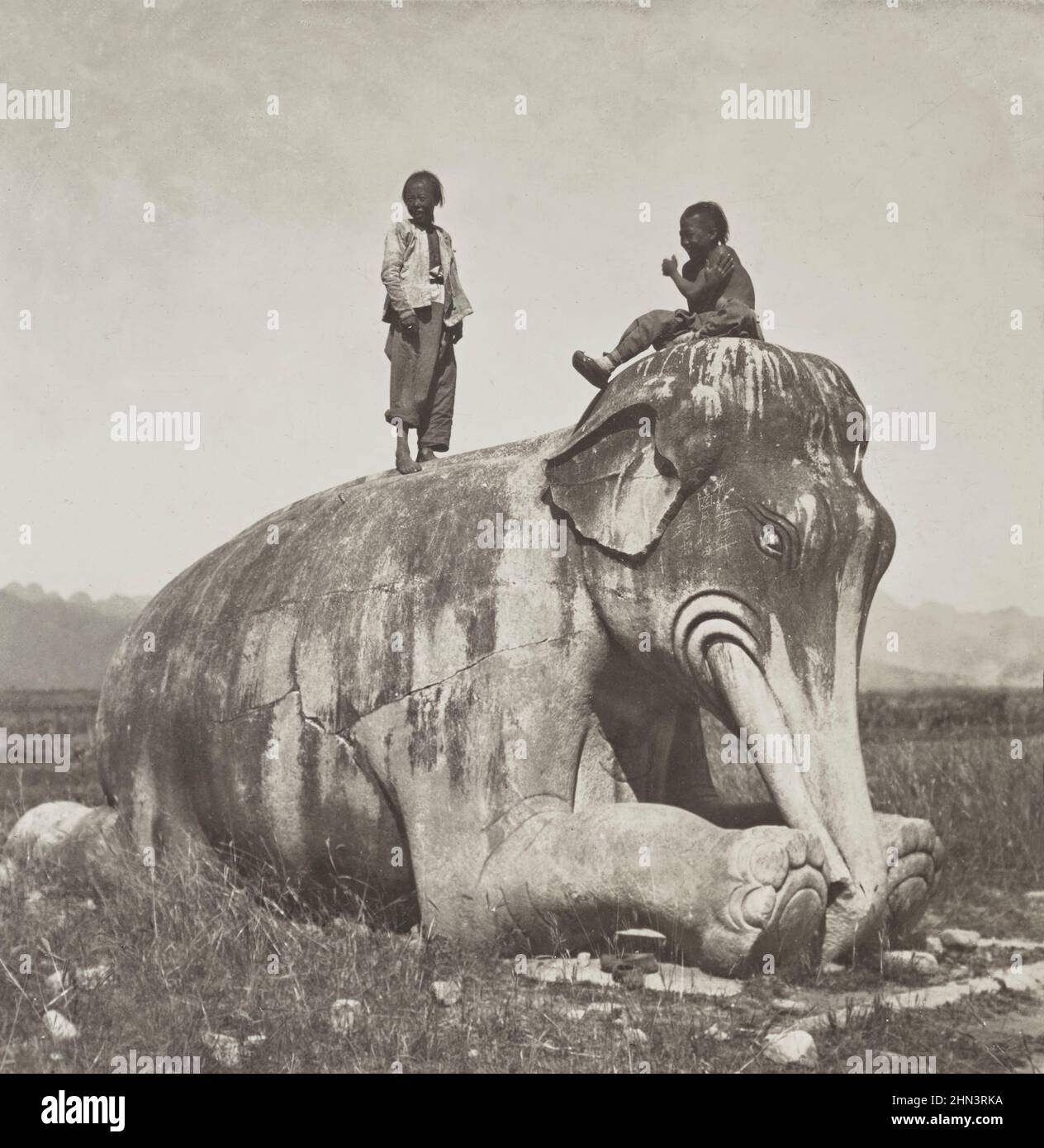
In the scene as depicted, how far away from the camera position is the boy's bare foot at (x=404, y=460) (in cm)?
840

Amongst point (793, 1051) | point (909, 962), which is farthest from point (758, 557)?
point (793, 1051)

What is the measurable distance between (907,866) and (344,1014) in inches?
94.8

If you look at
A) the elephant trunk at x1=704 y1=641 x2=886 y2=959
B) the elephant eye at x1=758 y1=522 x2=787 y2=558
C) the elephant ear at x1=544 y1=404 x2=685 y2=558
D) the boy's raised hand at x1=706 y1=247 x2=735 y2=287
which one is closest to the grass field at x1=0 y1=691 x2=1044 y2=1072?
the elephant trunk at x1=704 y1=641 x2=886 y2=959

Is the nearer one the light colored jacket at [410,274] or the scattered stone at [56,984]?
the scattered stone at [56,984]

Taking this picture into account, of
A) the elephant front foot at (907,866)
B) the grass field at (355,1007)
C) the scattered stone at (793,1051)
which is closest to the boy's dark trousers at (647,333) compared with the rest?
the elephant front foot at (907,866)

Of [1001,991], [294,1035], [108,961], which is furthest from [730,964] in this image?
[108,961]

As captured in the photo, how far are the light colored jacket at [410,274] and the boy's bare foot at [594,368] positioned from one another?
4.89 ft

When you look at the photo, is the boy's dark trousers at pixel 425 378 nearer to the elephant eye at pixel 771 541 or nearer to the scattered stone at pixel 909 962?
the elephant eye at pixel 771 541

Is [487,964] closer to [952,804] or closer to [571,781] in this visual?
[571,781]

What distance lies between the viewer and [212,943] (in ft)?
22.2

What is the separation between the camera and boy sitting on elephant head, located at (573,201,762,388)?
7.57 meters

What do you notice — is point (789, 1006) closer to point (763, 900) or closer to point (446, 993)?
point (763, 900)

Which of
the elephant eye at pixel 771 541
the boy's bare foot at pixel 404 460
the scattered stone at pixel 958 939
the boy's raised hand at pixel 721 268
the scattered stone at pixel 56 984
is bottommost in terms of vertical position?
the scattered stone at pixel 958 939

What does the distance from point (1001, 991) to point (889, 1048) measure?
1.15 meters
